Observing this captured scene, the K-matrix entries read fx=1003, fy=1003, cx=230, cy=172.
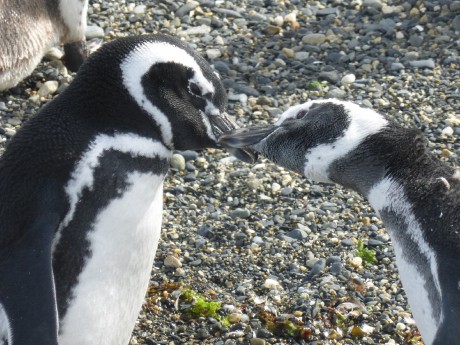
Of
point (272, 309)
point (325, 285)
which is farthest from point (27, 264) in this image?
point (325, 285)

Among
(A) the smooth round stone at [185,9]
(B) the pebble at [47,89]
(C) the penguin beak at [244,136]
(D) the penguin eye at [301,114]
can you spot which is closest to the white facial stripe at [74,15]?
(B) the pebble at [47,89]

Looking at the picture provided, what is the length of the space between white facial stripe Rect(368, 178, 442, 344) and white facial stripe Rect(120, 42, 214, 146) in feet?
2.64

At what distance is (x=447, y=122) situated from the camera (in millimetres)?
5762

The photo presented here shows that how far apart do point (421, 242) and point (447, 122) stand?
8.13ft

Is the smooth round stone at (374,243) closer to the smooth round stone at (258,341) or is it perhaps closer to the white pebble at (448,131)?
the smooth round stone at (258,341)

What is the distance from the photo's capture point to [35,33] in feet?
19.8

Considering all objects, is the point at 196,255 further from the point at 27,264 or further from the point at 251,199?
the point at 27,264

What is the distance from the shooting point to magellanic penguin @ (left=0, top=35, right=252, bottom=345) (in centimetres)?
329

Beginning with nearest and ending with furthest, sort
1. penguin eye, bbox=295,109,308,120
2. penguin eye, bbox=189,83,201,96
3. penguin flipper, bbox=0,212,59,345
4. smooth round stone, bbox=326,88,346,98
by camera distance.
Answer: penguin flipper, bbox=0,212,59,345, penguin eye, bbox=189,83,201,96, penguin eye, bbox=295,109,308,120, smooth round stone, bbox=326,88,346,98

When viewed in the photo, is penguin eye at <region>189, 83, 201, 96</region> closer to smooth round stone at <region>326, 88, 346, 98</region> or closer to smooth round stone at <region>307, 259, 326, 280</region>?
smooth round stone at <region>307, 259, 326, 280</region>

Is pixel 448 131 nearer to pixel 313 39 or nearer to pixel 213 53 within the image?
pixel 313 39

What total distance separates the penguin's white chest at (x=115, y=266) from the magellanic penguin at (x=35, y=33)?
8.04ft

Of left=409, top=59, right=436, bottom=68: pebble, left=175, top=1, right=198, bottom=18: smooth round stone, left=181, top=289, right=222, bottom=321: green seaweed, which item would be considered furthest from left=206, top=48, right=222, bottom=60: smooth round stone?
left=181, top=289, right=222, bottom=321: green seaweed

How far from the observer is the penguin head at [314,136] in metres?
3.68
